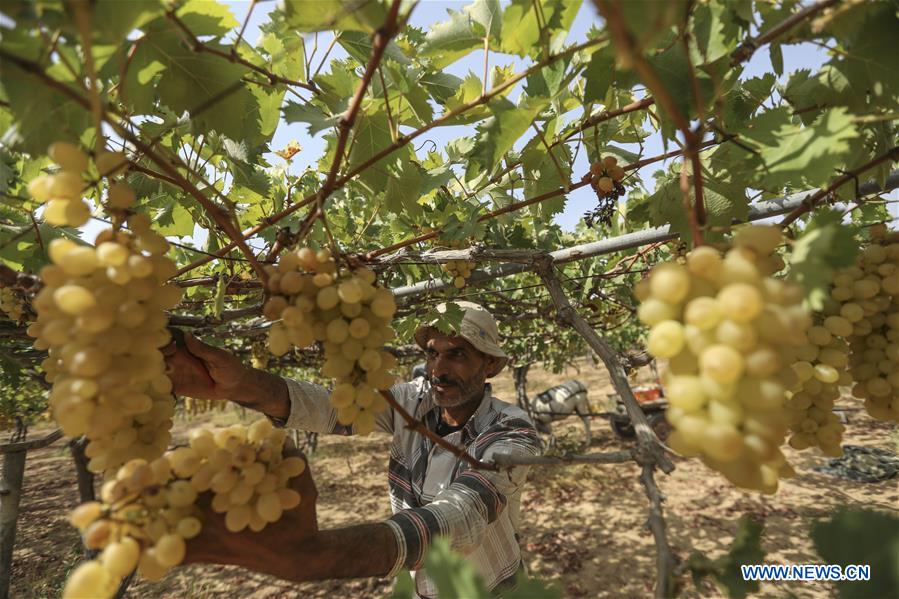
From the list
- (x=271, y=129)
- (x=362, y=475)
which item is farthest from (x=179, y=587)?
(x=271, y=129)

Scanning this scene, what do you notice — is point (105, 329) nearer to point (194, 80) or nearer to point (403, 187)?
point (194, 80)

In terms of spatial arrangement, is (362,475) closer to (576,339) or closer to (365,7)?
(576,339)

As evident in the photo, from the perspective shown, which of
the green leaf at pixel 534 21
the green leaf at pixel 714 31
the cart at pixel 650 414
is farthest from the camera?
the cart at pixel 650 414

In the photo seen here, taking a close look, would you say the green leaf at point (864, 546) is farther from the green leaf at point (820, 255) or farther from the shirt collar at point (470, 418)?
the shirt collar at point (470, 418)

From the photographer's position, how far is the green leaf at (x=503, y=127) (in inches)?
49.0

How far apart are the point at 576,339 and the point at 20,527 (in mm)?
11846

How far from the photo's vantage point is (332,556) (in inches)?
45.4

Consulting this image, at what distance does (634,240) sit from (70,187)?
2008 millimetres

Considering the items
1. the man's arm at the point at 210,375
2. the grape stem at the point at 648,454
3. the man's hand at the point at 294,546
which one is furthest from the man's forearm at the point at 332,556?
the grape stem at the point at 648,454

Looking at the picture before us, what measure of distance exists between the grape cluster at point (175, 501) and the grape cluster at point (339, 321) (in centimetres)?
18

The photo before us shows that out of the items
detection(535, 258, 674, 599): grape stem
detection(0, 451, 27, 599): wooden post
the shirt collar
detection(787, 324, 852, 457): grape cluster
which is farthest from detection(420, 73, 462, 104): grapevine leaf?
detection(0, 451, 27, 599): wooden post

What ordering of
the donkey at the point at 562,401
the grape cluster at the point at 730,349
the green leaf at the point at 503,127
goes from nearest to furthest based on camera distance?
the grape cluster at the point at 730,349 → the green leaf at the point at 503,127 → the donkey at the point at 562,401

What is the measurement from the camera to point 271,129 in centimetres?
167

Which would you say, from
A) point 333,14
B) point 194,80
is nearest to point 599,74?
point 333,14
